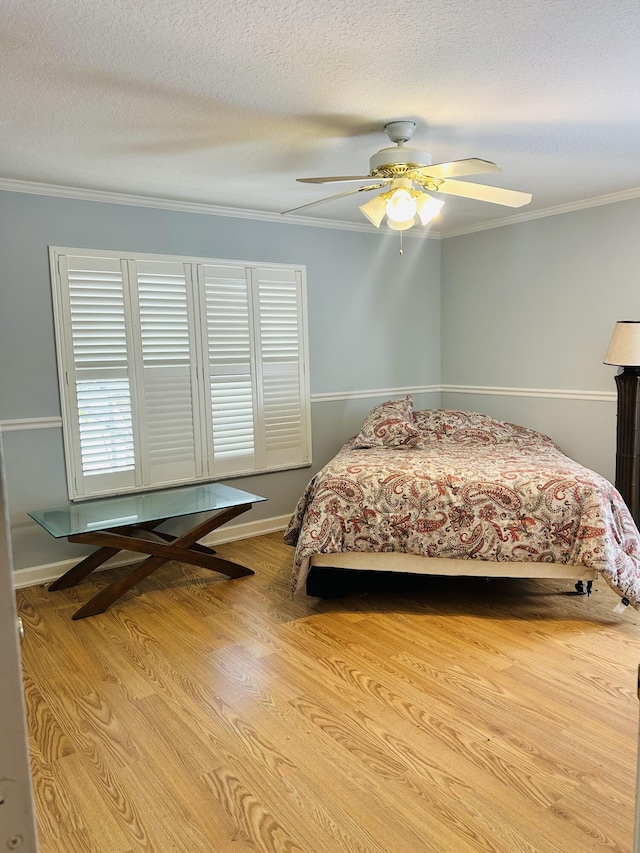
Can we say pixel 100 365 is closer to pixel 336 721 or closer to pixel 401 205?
pixel 401 205

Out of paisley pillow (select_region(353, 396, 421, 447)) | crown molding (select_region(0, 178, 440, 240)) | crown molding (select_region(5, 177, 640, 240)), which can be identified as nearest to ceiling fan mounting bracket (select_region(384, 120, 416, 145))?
crown molding (select_region(0, 178, 440, 240))

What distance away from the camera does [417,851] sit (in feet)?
5.34

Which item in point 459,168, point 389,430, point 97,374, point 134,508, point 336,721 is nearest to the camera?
point 336,721

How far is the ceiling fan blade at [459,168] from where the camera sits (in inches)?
95.5

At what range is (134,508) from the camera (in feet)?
11.4

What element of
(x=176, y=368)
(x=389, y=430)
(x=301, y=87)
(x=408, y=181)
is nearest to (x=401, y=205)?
(x=408, y=181)

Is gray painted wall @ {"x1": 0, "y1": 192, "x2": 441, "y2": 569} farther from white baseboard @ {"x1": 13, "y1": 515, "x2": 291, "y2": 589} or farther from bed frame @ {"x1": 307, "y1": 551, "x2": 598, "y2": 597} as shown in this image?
bed frame @ {"x1": 307, "y1": 551, "x2": 598, "y2": 597}

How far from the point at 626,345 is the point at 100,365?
3106 millimetres

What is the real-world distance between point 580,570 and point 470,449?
1146 mm

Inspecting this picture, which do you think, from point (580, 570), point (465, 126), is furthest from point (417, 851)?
point (465, 126)

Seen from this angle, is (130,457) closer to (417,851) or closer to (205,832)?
(205,832)

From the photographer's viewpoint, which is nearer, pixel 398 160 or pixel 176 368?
pixel 398 160

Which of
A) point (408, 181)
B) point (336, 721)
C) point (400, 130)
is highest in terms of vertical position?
point (400, 130)

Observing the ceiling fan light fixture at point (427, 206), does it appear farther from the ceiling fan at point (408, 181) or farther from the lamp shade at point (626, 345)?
the lamp shade at point (626, 345)
